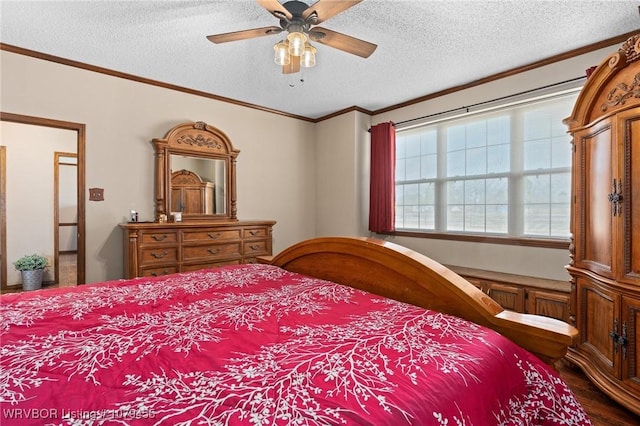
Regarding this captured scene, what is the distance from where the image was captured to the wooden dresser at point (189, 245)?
3.07 metres

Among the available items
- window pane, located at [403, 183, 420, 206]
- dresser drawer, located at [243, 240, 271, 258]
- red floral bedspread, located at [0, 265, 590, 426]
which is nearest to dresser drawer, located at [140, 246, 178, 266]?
dresser drawer, located at [243, 240, 271, 258]

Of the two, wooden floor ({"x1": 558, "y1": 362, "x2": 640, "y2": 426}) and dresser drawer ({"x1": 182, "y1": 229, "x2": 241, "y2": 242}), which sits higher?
dresser drawer ({"x1": 182, "y1": 229, "x2": 241, "y2": 242})

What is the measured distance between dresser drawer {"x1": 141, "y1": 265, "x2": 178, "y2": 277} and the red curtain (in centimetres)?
252

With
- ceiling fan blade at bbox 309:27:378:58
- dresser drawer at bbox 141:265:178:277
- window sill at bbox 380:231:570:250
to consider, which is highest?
ceiling fan blade at bbox 309:27:378:58

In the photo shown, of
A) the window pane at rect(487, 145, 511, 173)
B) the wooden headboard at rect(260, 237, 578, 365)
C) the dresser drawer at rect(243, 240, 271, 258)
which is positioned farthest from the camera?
the dresser drawer at rect(243, 240, 271, 258)

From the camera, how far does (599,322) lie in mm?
2100

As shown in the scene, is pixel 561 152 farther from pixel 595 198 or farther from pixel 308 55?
pixel 308 55

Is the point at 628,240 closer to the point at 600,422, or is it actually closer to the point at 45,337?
the point at 600,422

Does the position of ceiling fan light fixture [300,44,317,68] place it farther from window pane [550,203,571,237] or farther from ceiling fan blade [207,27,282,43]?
window pane [550,203,571,237]

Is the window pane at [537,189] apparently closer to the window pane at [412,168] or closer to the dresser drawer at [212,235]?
the window pane at [412,168]

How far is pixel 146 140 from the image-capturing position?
11.4 feet

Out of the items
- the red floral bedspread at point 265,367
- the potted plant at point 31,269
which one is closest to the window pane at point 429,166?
the red floral bedspread at point 265,367

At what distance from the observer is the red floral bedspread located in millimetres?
703

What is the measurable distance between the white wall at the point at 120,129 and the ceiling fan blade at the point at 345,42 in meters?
2.25
